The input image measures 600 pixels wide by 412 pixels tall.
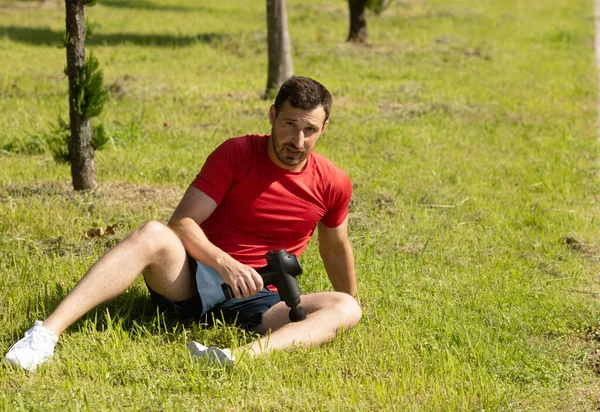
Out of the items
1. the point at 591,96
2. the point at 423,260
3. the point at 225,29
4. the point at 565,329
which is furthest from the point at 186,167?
the point at 225,29

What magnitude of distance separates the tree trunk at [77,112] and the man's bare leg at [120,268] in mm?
2792

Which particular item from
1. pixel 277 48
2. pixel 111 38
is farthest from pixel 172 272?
pixel 111 38

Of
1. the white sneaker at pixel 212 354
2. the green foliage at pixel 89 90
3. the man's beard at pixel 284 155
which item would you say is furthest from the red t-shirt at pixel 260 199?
the green foliage at pixel 89 90

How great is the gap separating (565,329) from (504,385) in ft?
3.05

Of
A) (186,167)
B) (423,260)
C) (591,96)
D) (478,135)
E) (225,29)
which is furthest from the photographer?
(225,29)

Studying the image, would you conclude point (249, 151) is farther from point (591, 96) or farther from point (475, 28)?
point (475, 28)

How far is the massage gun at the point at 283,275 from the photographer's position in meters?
4.74

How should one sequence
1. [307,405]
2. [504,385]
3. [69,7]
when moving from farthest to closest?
[69,7], [504,385], [307,405]

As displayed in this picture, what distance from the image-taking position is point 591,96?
13.4 metres

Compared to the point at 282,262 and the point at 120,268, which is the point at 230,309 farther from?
the point at 120,268

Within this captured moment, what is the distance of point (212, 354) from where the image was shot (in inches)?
179

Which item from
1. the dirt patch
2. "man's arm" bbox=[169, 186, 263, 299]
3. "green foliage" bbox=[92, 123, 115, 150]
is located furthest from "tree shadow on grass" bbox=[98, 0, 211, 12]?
"man's arm" bbox=[169, 186, 263, 299]

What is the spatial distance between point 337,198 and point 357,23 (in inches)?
517

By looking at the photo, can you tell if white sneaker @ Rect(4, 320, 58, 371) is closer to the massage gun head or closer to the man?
the man
